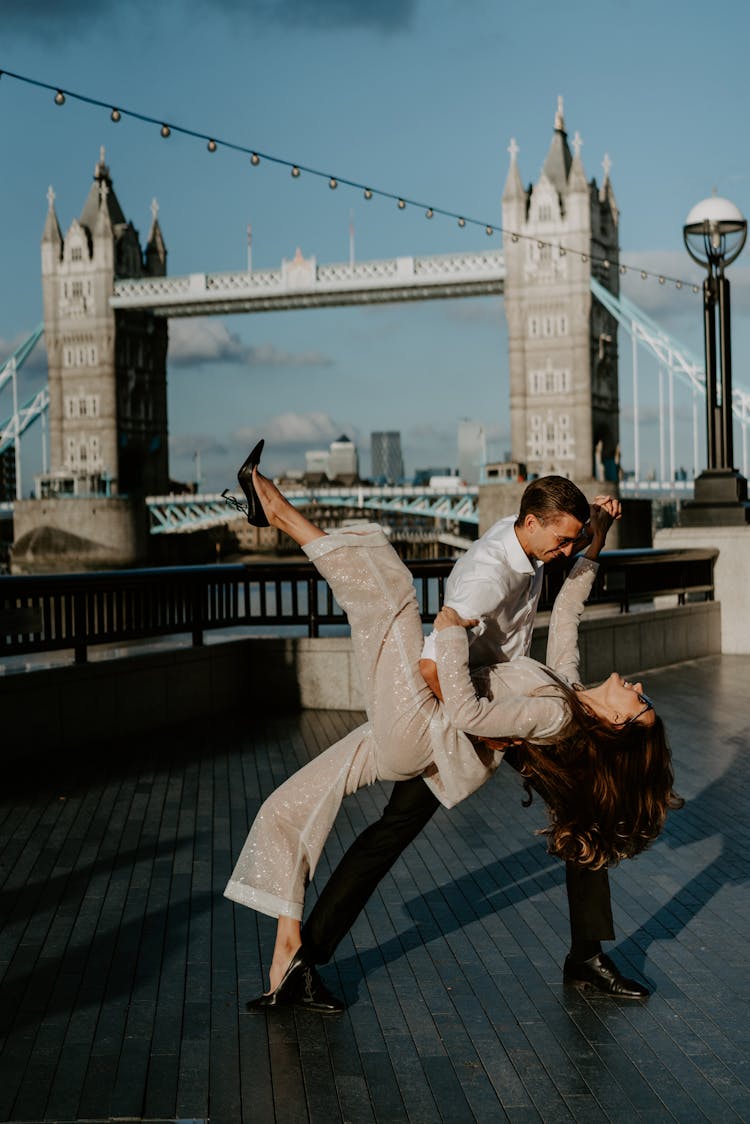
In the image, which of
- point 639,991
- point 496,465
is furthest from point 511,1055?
point 496,465

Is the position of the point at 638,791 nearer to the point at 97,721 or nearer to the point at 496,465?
the point at 97,721

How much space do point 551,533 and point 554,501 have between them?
0.08 m

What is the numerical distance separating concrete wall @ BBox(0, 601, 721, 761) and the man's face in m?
4.41

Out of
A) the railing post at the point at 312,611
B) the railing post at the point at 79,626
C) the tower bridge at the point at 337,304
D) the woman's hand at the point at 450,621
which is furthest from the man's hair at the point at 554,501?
the tower bridge at the point at 337,304

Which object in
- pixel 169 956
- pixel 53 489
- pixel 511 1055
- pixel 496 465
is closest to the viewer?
pixel 511 1055

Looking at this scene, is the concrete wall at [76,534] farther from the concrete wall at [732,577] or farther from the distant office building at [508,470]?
the concrete wall at [732,577]

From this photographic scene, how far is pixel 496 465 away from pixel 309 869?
212 ft

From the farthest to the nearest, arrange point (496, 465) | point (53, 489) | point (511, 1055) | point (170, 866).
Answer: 1. point (53, 489)
2. point (496, 465)
3. point (170, 866)
4. point (511, 1055)

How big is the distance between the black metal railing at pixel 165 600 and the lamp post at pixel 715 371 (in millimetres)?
1505

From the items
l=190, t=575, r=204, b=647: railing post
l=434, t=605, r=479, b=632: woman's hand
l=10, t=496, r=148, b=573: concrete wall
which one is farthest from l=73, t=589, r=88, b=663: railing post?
l=10, t=496, r=148, b=573: concrete wall

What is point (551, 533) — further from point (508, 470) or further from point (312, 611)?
point (508, 470)

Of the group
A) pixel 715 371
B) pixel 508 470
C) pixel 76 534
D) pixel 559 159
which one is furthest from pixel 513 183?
pixel 715 371

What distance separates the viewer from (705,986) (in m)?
3.62

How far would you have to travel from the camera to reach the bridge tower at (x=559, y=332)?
70.0 metres
